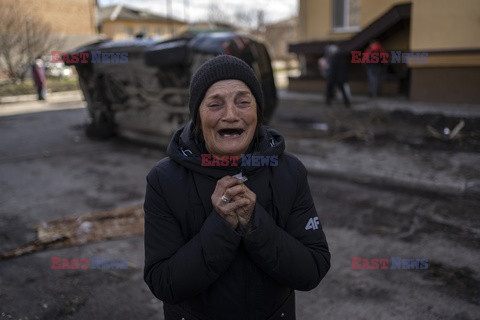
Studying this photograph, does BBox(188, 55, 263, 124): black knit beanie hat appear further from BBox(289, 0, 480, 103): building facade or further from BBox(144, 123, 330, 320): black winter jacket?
BBox(289, 0, 480, 103): building facade

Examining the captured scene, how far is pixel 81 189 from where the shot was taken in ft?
20.0

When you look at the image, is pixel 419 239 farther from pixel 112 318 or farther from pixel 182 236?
pixel 182 236

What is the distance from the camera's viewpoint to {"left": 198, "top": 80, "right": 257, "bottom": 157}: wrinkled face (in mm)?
1553

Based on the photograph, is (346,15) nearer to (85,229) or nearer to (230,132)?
(85,229)

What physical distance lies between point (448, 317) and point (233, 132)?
233 centimetres

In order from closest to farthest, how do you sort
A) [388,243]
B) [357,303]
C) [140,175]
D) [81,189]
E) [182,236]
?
[182,236]
[357,303]
[388,243]
[81,189]
[140,175]

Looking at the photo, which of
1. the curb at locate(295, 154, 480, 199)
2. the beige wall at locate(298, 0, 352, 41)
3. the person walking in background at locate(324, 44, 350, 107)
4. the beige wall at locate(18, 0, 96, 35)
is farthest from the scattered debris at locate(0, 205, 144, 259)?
the beige wall at locate(18, 0, 96, 35)

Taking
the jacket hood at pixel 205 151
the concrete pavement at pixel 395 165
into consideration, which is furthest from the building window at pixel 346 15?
the jacket hood at pixel 205 151

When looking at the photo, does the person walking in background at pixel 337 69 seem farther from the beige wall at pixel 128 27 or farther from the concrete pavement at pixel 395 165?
the beige wall at pixel 128 27

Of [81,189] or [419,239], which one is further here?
[81,189]

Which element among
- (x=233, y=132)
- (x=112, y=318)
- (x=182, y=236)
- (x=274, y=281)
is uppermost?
(x=233, y=132)

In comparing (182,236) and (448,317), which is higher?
(182,236)

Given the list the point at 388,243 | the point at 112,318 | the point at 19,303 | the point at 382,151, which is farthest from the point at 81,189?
the point at 382,151

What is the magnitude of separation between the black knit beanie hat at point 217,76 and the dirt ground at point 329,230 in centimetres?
203
